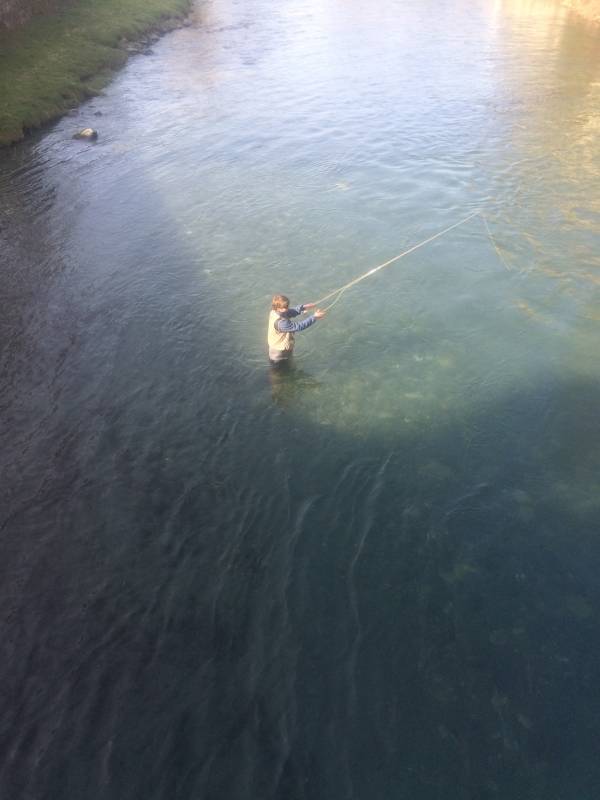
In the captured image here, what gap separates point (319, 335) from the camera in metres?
16.8

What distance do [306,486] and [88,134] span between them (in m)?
31.2

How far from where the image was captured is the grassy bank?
37500 mm

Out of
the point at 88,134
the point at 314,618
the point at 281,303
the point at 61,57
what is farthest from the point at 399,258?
the point at 61,57

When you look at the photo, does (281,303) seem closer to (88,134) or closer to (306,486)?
(306,486)

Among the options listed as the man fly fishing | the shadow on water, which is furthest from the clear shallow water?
the man fly fishing

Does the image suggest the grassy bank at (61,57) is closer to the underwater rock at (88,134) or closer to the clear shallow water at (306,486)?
the underwater rock at (88,134)

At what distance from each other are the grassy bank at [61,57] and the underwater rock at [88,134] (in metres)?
3.62

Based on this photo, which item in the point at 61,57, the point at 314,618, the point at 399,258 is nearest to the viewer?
the point at 314,618

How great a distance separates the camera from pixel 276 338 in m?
14.6

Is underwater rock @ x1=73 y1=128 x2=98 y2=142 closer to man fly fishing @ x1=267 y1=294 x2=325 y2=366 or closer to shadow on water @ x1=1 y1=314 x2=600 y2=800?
man fly fishing @ x1=267 y1=294 x2=325 y2=366

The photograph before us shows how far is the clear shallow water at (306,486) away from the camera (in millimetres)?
8203

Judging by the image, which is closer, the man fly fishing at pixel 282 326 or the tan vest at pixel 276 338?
the man fly fishing at pixel 282 326

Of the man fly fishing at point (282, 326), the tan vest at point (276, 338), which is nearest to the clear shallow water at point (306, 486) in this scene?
the man fly fishing at point (282, 326)

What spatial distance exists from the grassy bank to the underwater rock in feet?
11.9
